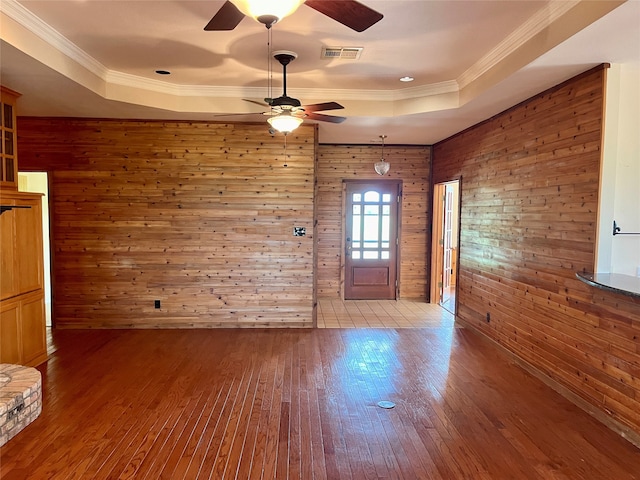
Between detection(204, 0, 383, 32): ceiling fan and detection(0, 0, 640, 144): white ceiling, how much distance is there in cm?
77

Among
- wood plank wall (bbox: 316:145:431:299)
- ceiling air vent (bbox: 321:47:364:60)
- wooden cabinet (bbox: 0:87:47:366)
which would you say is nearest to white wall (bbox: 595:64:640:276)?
ceiling air vent (bbox: 321:47:364:60)

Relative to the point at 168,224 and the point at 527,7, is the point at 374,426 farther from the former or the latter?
the point at 168,224

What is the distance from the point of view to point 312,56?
381 cm

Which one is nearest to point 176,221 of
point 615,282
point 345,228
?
point 345,228

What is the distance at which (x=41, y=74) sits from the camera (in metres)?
3.53

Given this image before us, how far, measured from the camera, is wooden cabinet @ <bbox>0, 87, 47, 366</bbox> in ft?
11.9

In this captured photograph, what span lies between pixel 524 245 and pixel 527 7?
225 cm

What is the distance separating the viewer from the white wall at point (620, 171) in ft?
10.2

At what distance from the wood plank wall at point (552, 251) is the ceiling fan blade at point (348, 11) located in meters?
2.21

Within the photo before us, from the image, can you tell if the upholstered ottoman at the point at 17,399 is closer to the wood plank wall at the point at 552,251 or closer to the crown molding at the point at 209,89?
the crown molding at the point at 209,89

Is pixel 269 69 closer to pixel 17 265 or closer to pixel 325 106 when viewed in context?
pixel 325 106

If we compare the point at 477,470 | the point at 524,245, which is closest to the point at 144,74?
the point at 524,245

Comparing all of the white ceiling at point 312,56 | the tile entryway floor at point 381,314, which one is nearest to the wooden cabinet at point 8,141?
the white ceiling at point 312,56

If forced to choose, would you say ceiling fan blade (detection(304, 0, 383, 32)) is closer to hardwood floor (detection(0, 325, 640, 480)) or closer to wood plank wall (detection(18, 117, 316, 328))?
hardwood floor (detection(0, 325, 640, 480))
